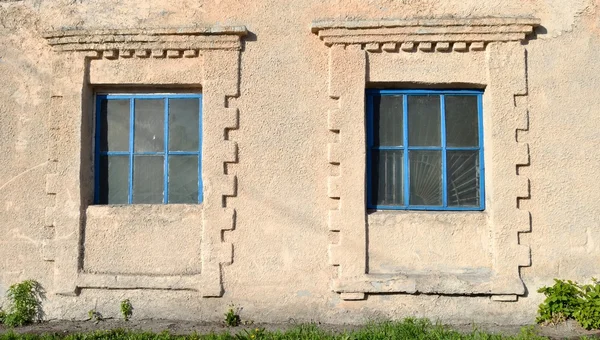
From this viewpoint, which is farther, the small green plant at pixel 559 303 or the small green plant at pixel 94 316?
the small green plant at pixel 94 316

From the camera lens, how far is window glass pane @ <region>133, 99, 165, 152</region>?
18.5 feet

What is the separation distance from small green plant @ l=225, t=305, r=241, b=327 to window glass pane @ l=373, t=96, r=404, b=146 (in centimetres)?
204

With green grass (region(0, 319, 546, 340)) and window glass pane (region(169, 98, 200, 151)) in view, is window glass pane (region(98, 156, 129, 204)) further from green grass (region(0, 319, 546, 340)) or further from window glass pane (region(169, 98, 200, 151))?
green grass (region(0, 319, 546, 340))

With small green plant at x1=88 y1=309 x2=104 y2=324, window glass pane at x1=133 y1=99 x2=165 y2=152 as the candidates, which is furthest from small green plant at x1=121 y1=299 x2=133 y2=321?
window glass pane at x1=133 y1=99 x2=165 y2=152

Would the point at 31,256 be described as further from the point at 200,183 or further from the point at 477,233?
the point at 477,233

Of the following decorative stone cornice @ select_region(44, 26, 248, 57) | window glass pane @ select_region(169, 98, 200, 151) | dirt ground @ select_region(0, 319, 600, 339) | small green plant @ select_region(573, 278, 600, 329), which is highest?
decorative stone cornice @ select_region(44, 26, 248, 57)

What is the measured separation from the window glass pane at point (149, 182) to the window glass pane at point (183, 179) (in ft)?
0.35

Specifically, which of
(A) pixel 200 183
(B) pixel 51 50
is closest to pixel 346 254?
(A) pixel 200 183

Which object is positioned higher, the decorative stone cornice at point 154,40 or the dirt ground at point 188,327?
the decorative stone cornice at point 154,40

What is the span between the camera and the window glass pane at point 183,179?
559 centimetres

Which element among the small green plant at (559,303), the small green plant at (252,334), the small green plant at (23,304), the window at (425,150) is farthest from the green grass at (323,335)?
the window at (425,150)

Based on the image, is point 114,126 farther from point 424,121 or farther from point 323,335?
point 424,121

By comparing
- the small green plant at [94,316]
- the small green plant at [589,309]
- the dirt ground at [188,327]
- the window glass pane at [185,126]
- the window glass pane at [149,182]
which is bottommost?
the dirt ground at [188,327]

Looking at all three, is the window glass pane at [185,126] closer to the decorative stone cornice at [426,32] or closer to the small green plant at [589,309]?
the decorative stone cornice at [426,32]
